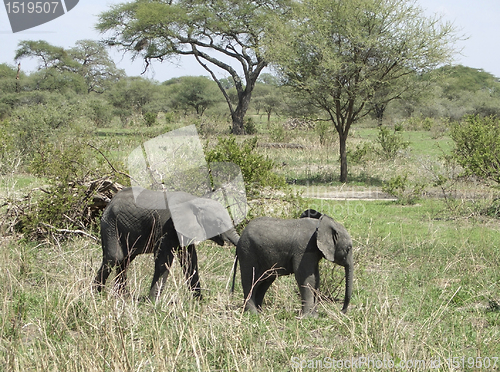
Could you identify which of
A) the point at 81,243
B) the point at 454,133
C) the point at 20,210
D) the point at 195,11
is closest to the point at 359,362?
the point at 81,243

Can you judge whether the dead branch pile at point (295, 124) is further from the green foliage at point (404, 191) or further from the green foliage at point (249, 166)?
the green foliage at point (249, 166)

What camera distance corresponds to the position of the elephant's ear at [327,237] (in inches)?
181

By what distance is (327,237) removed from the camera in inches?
183

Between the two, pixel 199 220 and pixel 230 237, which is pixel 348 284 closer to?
pixel 230 237

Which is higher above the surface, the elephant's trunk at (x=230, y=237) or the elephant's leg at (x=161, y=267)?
the elephant's trunk at (x=230, y=237)

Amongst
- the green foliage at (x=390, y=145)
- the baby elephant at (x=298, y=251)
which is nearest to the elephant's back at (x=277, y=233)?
the baby elephant at (x=298, y=251)

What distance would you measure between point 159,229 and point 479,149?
9.66 meters

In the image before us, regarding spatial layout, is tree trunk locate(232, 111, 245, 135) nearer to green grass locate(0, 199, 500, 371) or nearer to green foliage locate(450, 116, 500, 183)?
green foliage locate(450, 116, 500, 183)

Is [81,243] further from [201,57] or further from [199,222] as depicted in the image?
[201,57]

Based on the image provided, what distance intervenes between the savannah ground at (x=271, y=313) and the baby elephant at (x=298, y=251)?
0.85 feet

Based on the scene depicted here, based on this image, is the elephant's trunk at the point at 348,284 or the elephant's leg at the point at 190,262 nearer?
the elephant's trunk at the point at 348,284

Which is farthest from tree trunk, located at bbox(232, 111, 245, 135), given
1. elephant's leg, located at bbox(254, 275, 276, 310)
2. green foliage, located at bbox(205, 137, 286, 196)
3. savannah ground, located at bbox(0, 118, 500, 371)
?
elephant's leg, located at bbox(254, 275, 276, 310)

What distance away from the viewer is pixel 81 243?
7.06 m

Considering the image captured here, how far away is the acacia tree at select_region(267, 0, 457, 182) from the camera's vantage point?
15.7 metres
